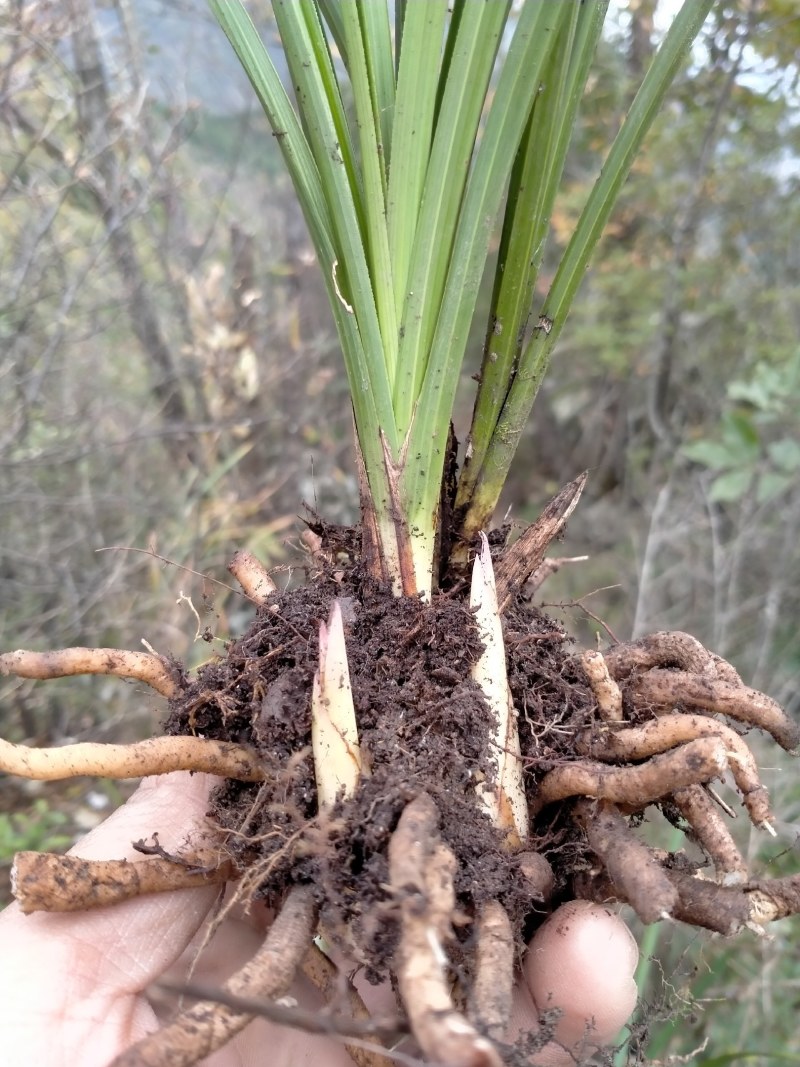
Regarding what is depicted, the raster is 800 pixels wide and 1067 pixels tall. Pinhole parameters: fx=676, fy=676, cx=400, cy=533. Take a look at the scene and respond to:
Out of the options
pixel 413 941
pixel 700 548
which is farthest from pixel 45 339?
pixel 700 548

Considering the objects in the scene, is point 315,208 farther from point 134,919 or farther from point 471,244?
point 134,919

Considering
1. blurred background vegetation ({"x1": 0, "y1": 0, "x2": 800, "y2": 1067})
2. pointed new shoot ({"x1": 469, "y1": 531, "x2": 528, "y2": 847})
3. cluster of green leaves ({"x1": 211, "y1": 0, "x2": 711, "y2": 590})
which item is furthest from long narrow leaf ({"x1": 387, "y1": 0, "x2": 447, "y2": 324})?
blurred background vegetation ({"x1": 0, "y1": 0, "x2": 800, "y2": 1067})

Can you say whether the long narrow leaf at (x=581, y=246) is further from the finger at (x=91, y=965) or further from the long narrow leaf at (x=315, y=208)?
the finger at (x=91, y=965)

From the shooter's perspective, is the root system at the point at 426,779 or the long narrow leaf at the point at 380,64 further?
the long narrow leaf at the point at 380,64

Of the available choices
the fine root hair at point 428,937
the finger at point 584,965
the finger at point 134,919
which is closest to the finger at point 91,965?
the finger at point 134,919

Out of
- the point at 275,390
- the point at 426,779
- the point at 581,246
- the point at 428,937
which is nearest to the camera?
the point at 428,937

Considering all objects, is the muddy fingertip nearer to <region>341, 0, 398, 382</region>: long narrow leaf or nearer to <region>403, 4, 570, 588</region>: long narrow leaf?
<region>403, 4, 570, 588</region>: long narrow leaf

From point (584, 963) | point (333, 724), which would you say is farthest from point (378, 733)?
point (584, 963)
